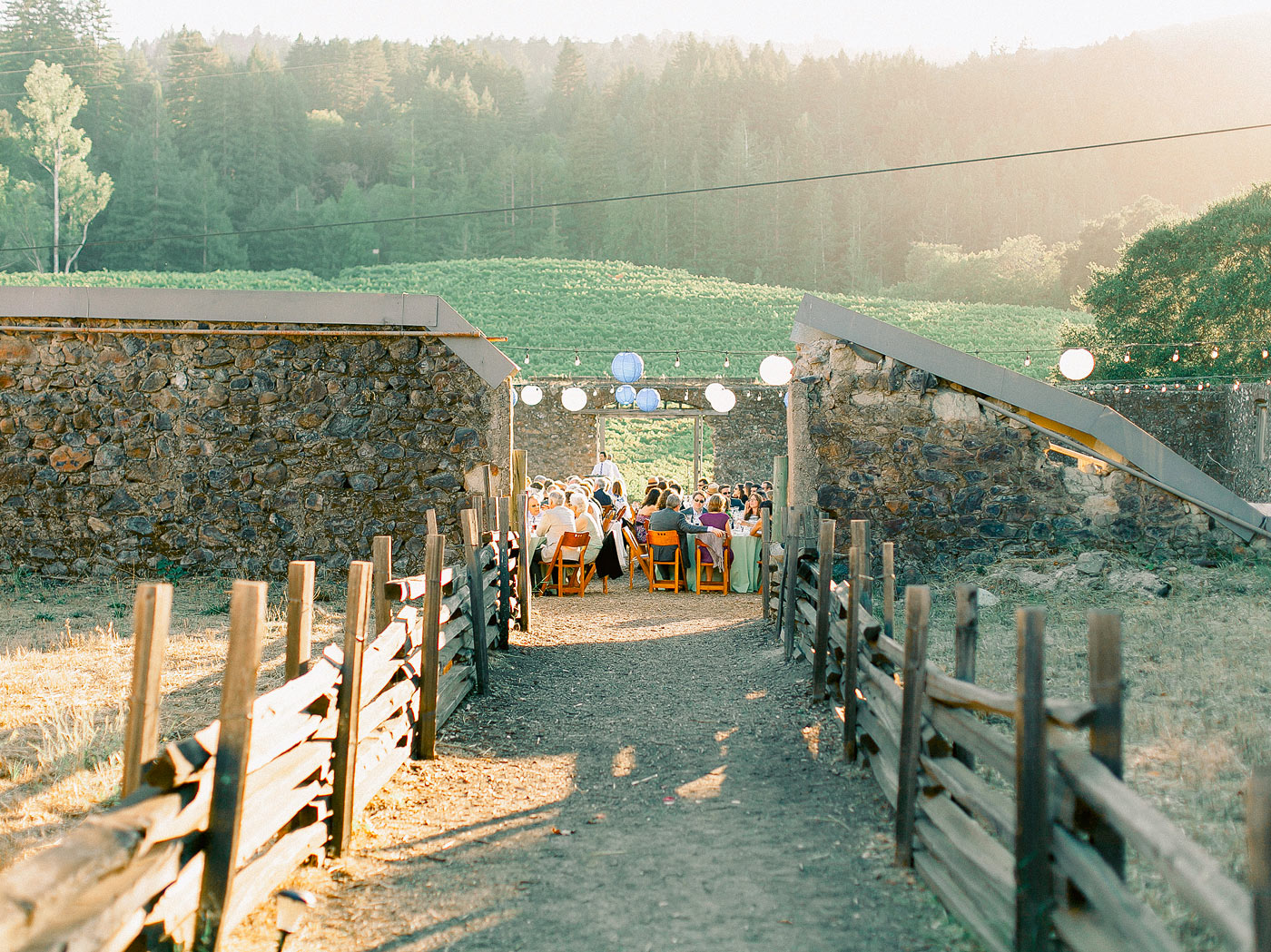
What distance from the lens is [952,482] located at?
906cm

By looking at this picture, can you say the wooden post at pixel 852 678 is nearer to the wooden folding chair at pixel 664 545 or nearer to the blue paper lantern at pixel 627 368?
the wooden folding chair at pixel 664 545

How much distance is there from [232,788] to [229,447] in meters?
6.99

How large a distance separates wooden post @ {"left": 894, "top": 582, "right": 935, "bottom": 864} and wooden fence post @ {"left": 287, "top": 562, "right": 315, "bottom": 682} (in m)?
2.19

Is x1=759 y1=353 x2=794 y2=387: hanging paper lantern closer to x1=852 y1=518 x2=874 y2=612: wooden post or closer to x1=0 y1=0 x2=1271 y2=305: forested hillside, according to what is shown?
x1=852 y1=518 x2=874 y2=612: wooden post

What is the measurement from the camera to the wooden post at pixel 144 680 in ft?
8.53

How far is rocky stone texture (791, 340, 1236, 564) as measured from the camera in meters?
8.84

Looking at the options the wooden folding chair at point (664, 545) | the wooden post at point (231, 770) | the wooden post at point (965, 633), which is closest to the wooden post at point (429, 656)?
the wooden post at point (231, 770)

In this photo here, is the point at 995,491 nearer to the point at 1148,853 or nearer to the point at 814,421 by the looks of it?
the point at 814,421

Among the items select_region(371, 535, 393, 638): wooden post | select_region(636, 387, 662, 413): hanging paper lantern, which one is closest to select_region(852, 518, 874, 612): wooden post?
select_region(371, 535, 393, 638): wooden post

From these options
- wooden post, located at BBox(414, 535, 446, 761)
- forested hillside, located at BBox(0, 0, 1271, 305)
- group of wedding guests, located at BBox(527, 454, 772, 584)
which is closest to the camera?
wooden post, located at BBox(414, 535, 446, 761)

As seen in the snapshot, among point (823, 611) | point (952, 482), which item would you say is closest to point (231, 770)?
point (823, 611)

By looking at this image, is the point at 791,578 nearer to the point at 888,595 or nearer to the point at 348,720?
the point at 888,595

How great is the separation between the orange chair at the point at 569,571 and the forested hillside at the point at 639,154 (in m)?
44.2

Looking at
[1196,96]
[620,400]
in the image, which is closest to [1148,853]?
[620,400]
